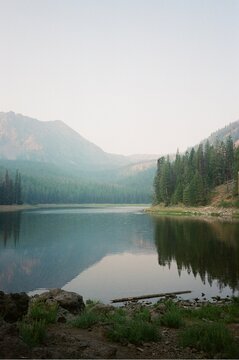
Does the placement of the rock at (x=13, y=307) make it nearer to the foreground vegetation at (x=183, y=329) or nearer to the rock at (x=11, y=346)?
the foreground vegetation at (x=183, y=329)

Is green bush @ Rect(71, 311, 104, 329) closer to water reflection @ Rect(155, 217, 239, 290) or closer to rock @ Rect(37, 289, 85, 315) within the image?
rock @ Rect(37, 289, 85, 315)

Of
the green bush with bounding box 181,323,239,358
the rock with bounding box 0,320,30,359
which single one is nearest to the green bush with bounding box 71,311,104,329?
the green bush with bounding box 181,323,239,358

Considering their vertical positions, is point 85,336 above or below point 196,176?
below

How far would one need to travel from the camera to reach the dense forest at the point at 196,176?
136 meters

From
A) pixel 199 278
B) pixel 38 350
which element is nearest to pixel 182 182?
pixel 199 278

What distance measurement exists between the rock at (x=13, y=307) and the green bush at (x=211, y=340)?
7.10 meters

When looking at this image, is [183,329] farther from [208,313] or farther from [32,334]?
[32,334]

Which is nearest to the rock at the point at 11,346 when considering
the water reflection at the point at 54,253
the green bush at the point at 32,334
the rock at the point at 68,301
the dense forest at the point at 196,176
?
the green bush at the point at 32,334

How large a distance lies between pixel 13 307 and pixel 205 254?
112ft

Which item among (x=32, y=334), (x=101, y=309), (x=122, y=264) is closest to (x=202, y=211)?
(x=122, y=264)

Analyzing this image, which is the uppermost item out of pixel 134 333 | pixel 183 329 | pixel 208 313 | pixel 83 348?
pixel 83 348

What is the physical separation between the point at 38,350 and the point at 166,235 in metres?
58.0

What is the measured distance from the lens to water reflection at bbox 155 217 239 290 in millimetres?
34713

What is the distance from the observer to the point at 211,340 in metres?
12.9
